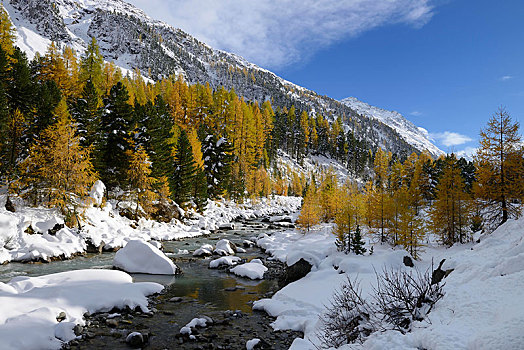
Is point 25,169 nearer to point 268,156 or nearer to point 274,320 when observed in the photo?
point 274,320

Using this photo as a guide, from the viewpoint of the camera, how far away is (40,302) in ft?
35.7

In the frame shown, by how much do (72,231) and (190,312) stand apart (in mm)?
16010

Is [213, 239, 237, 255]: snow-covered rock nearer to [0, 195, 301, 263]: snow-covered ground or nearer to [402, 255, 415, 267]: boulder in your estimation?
[0, 195, 301, 263]: snow-covered ground

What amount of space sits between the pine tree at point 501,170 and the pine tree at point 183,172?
3237cm

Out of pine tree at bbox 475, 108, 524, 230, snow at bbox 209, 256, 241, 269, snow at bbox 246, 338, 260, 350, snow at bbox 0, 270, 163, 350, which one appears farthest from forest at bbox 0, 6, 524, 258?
snow at bbox 0, 270, 163, 350

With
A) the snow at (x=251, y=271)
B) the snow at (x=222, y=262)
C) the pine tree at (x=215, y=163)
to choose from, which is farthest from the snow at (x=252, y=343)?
the pine tree at (x=215, y=163)

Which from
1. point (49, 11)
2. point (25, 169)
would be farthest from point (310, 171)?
point (49, 11)

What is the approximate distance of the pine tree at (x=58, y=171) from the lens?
24.2m

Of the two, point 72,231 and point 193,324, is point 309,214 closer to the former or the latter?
point 72,231

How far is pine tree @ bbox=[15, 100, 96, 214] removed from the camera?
79.5 feet

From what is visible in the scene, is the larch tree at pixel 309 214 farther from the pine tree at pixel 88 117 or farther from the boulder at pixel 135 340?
the boulder at pixel 135 340

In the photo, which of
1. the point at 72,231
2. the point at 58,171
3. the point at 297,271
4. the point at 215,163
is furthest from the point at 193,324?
the point at 215,163

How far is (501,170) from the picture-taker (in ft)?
75.1

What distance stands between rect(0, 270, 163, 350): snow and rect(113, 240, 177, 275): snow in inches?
134
